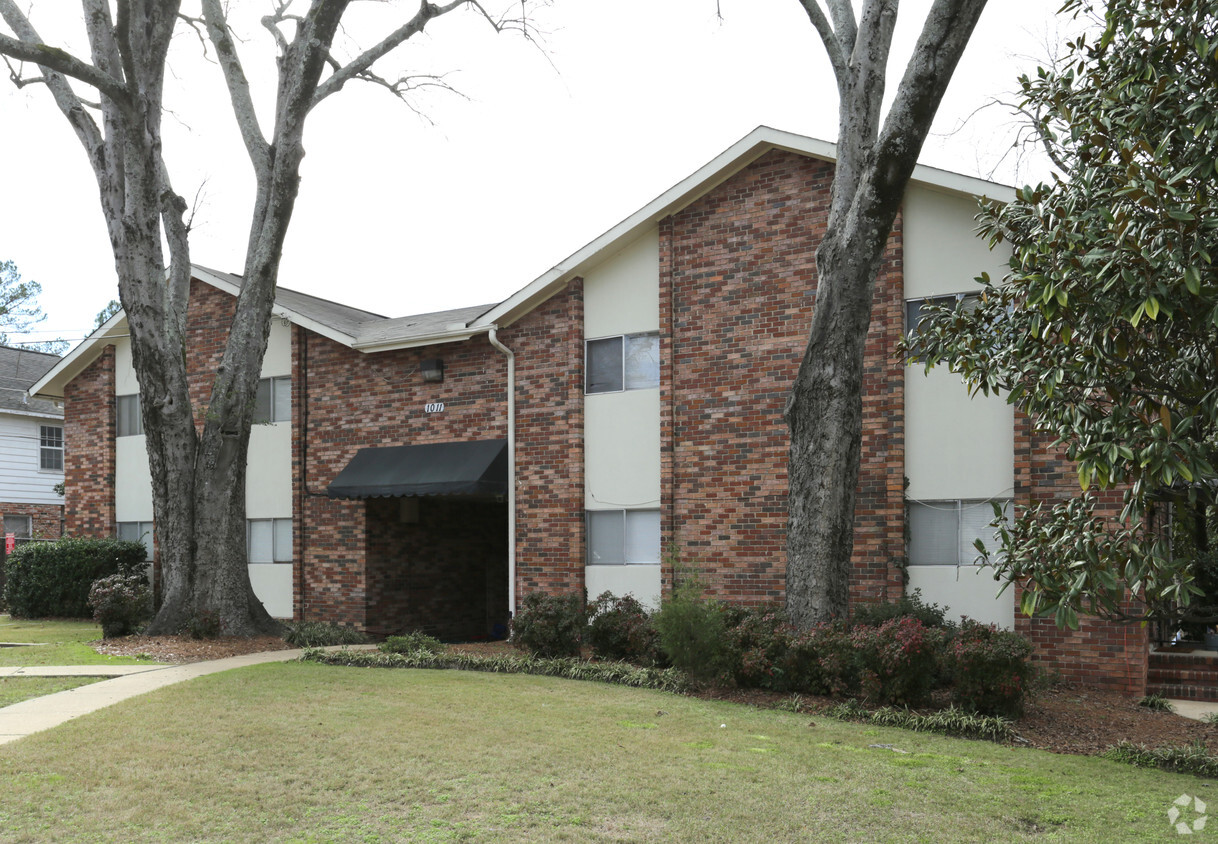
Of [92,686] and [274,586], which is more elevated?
[274,586]

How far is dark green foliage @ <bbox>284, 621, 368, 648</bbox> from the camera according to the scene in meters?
15.8

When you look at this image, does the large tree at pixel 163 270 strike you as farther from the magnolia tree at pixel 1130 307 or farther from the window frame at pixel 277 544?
the magnolia tree at pixel 1130 307

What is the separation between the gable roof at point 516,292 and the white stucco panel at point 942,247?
255 millimetres

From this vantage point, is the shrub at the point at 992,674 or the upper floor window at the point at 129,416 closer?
the shrub at the point at 992,674

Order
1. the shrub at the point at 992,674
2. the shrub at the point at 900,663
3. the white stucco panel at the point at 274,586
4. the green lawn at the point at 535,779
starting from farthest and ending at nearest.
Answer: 1. the white stucco panel at the point at 274,586
2. the shrub at the point at 900,663
3. the shrub at the point at 992,674
4. the green lawn at the point at 535,779

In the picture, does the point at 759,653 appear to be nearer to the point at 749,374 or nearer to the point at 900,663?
the point at 900,663

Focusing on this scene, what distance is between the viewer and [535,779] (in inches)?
285

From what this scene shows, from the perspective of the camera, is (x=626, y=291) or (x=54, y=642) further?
(x=54, y=642)

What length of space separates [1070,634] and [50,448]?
2876 cm

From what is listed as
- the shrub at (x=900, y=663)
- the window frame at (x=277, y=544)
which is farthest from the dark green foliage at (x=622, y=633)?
the window frame at (x=277, y=544)

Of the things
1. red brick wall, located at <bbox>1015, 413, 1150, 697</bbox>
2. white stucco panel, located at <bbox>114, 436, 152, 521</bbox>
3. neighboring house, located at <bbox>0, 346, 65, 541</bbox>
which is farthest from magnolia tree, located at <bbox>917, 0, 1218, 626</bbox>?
neighboring house, located at <bbox>0, 346, 65, 541</bbox>

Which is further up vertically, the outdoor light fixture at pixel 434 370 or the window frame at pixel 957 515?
the outdoor light fixture at pixel 434 370

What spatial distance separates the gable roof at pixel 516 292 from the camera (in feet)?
45.8

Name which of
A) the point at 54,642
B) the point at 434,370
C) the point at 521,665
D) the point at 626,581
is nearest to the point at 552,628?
the point at 521,665
